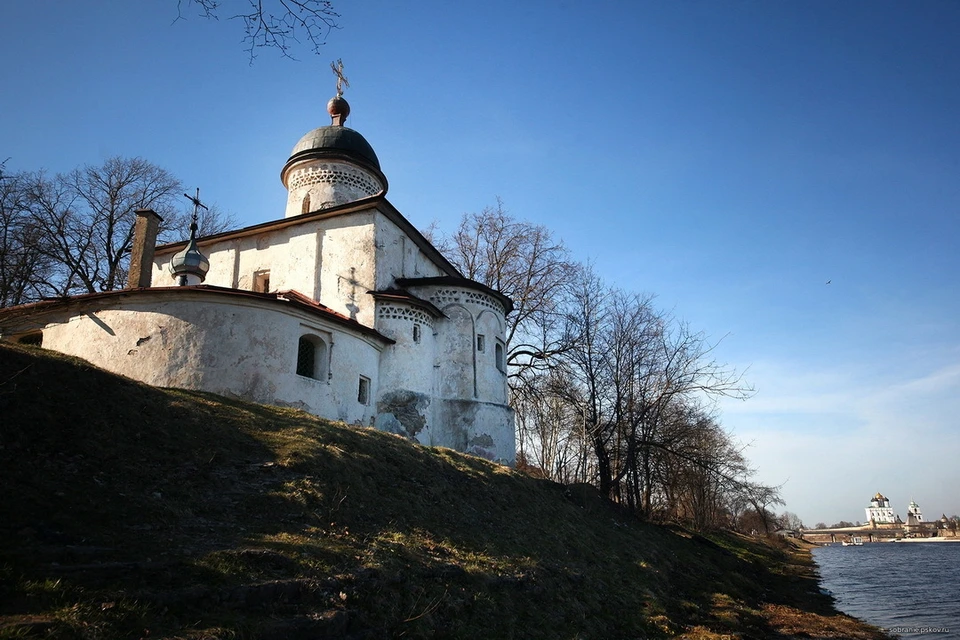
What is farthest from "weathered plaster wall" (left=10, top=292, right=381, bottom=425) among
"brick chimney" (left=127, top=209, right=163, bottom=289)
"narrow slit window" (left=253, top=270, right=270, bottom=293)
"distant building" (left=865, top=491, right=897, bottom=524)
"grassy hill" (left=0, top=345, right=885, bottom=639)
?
"distant building" (left=865, top=491, right=897, bottom=524)

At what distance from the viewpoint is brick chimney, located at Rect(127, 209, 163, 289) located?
58.9 feet

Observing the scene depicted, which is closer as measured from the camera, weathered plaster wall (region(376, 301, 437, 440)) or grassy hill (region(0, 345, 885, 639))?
grassy hill (region(0, 345, 885, 639))

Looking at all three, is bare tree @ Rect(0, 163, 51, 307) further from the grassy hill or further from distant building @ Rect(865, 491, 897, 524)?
distant building @ Rect(865, 491, 897, 524)

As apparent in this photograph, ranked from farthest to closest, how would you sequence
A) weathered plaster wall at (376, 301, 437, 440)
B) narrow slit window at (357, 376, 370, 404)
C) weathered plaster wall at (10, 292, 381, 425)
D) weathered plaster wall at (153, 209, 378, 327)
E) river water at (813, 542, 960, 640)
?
weathered plaster wall at (153, 209, 378, 327), weathered plaster wall at (376, 301, 437, 440), narrow slit window at (357, 376, 370, 404), river water at (813, 542, 960, 640), weathered plaster wall at (10, 292, 381, 425)

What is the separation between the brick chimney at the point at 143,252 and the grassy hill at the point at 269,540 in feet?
25.5

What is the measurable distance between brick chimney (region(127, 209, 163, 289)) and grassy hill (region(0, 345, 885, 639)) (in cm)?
778

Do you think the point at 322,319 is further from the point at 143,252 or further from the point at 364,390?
the point at 143,252

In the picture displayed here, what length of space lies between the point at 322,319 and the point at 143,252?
6.08m

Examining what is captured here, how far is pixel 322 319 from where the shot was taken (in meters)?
17.0

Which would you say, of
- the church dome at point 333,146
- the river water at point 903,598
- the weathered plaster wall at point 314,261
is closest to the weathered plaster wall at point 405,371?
the weathered plaster wall at point 314,261

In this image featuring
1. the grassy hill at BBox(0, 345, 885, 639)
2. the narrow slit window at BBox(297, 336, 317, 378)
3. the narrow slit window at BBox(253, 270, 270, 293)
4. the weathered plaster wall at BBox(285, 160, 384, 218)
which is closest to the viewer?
the grassy hill at BBox(0, 345, 885, 639)

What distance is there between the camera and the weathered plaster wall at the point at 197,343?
48.8 feet

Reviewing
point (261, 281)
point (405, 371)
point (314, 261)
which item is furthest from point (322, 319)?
point (261, 281)

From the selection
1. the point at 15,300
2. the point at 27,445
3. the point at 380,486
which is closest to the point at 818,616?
the point at 380,486
